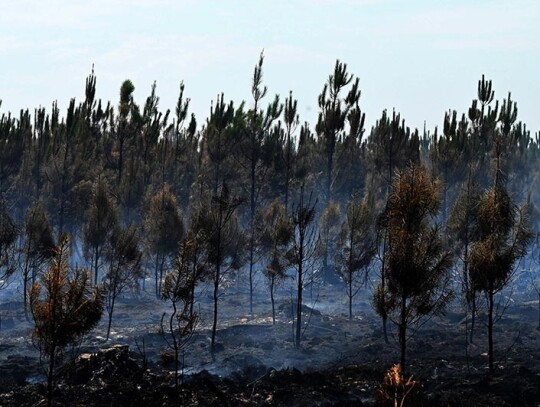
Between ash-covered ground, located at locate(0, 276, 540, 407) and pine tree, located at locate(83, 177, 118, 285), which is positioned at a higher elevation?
pine tree, located at locate(83, 177, 118, 285)

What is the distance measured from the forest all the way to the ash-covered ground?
15 cm

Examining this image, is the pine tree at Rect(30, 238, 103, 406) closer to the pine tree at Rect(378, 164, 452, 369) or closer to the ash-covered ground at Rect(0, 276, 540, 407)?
the ash-covered ground at Rect(0, 276, 540, 407)

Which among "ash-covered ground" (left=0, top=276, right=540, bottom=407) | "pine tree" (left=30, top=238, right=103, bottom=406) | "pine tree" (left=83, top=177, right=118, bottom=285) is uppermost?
"pine tree" (left=83, top=177, right=118, bottom=285)

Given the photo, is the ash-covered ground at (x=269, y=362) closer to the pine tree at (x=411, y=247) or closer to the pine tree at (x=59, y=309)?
the pine tree at (x=59, y=309)

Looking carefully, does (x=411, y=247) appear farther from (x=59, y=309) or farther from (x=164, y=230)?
(x=164, y=230)

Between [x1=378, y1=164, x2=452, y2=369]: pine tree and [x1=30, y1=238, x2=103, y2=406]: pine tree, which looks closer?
[x1=30, y1=238, x2=103, y2=406]: pine tree

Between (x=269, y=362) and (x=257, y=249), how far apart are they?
72.6 ft

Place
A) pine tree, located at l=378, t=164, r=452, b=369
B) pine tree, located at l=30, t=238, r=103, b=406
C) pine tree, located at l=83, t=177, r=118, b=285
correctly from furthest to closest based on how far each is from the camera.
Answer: pine tree, located at l=83, t=177, r=118, b=285
pine tree, located at l=378, t=164, r=452, b=369
pine tree, located at l=30, t=238, r=103, b=406

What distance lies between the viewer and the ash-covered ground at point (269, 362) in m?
22.4

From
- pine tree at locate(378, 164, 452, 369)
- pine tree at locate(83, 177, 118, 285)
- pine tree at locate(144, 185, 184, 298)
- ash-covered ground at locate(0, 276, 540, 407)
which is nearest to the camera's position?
pine tree at locate(378, 164, 452, 369)

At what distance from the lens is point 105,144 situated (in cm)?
6088

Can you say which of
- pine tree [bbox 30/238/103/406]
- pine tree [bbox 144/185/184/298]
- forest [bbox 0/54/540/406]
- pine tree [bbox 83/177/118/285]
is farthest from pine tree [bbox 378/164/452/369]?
pine tree [bbox 144/185/184/298]

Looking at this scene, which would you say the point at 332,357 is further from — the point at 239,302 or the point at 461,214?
the point at 239,302

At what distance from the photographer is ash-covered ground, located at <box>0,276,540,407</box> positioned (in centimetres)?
2242
